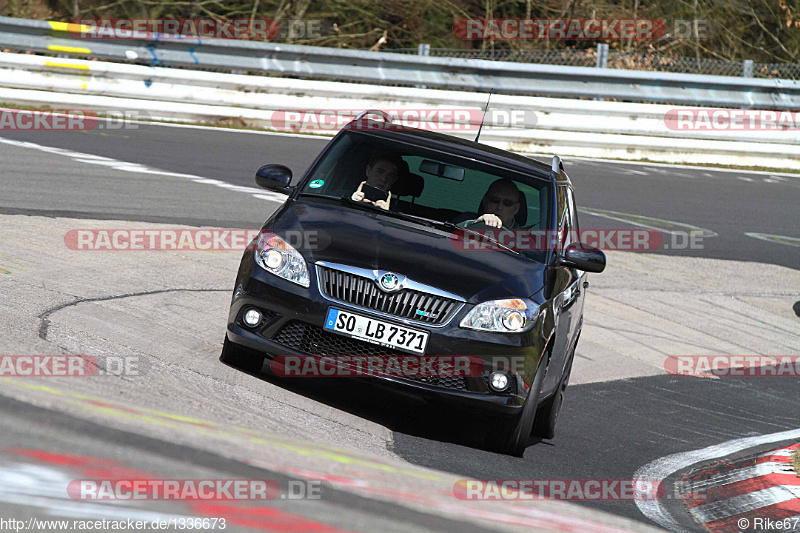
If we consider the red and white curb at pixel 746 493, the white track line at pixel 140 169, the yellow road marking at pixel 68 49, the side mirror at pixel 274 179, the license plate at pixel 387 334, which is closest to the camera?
the red and white curb at pixel 746 493

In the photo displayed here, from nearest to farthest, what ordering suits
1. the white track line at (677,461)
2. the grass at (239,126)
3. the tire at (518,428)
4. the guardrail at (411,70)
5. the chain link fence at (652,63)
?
the white track line at (677,461)
the tire at (518,428)
the grass at (239,126)
the guardrail at (411,70)
the chain link fence at (652,63)

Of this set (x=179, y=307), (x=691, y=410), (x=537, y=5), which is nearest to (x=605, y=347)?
(x=691, y=410)

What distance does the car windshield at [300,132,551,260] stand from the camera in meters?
7.24

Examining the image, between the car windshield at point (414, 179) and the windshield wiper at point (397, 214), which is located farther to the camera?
the car windshield at point (414, 179)

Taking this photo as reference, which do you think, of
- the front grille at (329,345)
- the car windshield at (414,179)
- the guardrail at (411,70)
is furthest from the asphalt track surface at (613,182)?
the front grille at (329,345)

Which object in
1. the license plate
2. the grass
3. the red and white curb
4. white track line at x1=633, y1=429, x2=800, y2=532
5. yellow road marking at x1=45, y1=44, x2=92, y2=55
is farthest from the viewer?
yellow road marking at x1=45, y1=44, x2=92, y2=55

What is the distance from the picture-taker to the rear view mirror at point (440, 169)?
729cm

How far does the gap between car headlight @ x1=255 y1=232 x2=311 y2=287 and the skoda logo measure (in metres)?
0.40

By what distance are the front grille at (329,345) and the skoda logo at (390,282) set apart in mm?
312

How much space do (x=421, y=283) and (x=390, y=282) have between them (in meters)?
0.17

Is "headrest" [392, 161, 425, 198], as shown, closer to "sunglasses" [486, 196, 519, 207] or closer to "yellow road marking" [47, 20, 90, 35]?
"sunglasses" [486, 196, 519, 207]

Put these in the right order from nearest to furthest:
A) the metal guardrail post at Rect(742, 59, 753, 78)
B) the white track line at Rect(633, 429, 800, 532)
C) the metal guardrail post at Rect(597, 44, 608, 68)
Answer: the white track line at Rect(633, 429, 800, 532)
the metal guardrail post at Rect(597, 44, 608, 68)
the metal guardrail post at Rect(742, 59, 753, 78)

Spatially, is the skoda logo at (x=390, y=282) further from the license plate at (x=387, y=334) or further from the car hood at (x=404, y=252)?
the license plate at (x=387, y=334)

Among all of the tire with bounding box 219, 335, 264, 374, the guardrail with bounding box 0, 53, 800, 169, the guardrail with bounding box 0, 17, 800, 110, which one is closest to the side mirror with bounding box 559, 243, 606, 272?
the tire with bounding box 219, 335, 264, 374
